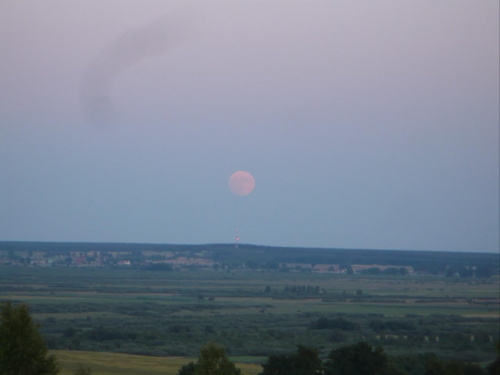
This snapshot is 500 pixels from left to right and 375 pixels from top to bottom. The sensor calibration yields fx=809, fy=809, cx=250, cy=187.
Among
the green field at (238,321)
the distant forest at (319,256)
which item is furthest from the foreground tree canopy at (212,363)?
Result: the distant forest at (319,256)

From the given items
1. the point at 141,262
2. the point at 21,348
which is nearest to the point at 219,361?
the point at 21,348

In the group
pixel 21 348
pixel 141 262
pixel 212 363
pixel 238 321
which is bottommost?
pixel 238 321

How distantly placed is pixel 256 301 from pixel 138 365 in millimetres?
53644

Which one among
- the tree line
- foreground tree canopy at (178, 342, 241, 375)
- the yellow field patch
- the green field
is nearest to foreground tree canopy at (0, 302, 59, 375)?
the tree line

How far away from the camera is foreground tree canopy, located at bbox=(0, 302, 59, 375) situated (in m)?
19.9

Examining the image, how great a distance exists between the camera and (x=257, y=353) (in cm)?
4050

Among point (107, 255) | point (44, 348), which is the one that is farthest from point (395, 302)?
point (107, 255)

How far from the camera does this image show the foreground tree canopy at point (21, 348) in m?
19.9

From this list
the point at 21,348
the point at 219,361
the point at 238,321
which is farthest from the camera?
the point at 238,321

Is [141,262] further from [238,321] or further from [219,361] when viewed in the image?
[219,361]

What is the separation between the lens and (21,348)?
783 inches

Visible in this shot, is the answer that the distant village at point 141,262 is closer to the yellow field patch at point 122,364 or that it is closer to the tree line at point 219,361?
the yellow field patch at point 122,364

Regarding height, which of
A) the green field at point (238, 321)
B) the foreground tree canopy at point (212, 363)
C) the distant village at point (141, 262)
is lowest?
the green field at point (238, 321)

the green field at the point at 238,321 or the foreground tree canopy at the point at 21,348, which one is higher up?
the foreground tree canopy at the point at 21,348
